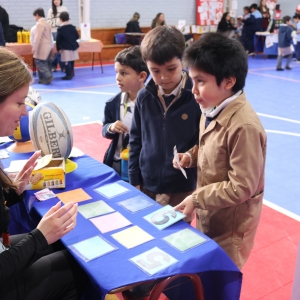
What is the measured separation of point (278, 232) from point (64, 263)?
6.53 feet

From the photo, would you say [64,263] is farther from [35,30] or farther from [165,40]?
[35,30]

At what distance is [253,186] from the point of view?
179cm

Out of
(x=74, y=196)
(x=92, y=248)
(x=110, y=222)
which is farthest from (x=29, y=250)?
(x=74, y=196)

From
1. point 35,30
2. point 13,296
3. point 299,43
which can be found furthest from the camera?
point 299,43

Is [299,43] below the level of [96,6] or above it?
below

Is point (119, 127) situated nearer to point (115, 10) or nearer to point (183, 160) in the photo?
point (183, 160)

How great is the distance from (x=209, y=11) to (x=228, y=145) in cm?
1460

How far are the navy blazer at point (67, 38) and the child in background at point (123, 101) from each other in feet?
23.9

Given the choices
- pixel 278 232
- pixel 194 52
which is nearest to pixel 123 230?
pixel 194 52

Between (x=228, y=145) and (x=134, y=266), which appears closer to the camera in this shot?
(x=134, y=266)

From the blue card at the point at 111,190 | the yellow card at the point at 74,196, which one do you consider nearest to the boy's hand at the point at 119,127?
the blue card at the point at 111,190

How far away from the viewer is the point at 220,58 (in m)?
1.80

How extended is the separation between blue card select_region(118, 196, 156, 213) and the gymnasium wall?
10864 mm

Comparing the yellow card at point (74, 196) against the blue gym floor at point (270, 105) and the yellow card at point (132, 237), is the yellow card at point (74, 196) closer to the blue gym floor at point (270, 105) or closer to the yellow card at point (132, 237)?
the yellow card at point (132, 237)
